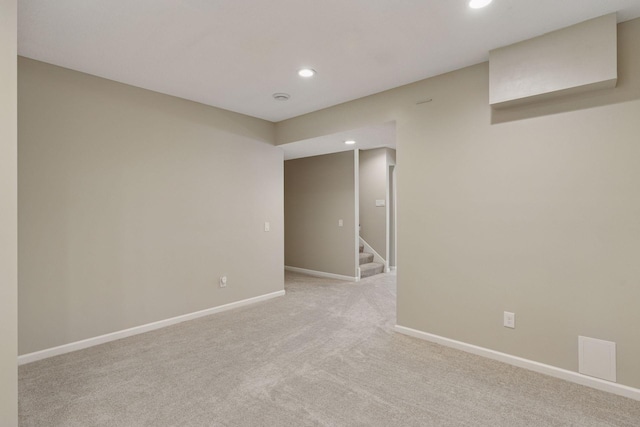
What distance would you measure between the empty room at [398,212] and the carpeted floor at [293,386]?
2cm

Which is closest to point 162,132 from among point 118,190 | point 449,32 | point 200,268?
point 118,190

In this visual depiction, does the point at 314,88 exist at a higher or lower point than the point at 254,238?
higher

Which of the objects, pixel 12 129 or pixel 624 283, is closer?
pixel 12 129

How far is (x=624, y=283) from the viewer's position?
222 cm

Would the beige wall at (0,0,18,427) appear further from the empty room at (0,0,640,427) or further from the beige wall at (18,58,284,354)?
the beige wall at (18,58,284,354)

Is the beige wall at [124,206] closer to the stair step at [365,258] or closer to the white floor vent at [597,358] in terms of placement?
the stair step at [365,258]

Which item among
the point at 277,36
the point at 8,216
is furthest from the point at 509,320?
the point at 8,216

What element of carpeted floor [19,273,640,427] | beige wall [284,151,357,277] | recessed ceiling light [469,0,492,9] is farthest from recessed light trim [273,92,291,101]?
carpeted floor [19,273,640,427]

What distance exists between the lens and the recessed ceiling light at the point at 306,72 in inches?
117

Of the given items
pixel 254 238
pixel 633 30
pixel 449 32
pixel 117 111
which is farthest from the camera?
pixel 254 238

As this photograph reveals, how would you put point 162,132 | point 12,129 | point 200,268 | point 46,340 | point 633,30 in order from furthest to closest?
point 200,268 < point 162,132 < point 46,340 < point 633,30 < point 12,129

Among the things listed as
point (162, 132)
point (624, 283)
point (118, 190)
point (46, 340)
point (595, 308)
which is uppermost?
point (162, 132)

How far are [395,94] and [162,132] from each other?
2.54 metres

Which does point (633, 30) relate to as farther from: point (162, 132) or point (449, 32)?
point (162, 132)
